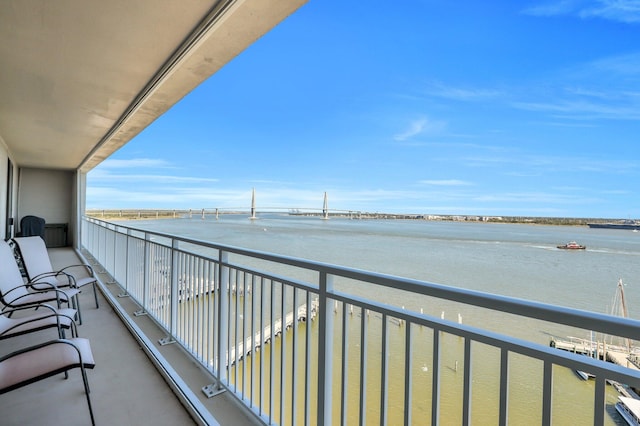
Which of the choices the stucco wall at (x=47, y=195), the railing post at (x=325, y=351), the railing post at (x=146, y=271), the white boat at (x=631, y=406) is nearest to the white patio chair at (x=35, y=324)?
the railing post at (x=146, y=271)

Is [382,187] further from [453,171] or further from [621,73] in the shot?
[621,73]

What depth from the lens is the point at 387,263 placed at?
25734 mm

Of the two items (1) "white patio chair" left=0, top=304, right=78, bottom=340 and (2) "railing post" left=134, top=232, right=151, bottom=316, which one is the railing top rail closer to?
(1) "white patio chair" left=0, top=304, right=78, bottom=340

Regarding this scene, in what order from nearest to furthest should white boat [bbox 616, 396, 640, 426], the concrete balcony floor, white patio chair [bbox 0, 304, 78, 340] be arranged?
the concrete balcony floor → white boat [bbox 616, 396, 640, 426] → white patio chair [bbox 0, 304, 78, 340]

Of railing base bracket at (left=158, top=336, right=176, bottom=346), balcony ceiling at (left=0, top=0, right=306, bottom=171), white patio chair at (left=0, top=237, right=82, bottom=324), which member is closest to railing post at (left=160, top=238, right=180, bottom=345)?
railing base bracket at (left=158, top=336, right=176, bottom=346)

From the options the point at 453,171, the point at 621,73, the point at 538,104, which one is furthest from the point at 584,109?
the point at 453,171

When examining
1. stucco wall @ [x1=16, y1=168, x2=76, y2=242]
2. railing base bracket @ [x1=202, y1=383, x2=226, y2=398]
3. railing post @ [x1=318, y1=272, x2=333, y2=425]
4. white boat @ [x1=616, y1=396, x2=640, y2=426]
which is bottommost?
white boat @ [x1=616, y1=396, x2=640, y2=426]

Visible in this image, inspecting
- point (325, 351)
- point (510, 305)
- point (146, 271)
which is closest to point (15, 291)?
point (146, 271)

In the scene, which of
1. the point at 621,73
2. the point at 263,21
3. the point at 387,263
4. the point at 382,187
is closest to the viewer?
the point at 263,21

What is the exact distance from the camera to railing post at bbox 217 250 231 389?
207 cm

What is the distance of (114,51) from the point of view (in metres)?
2.47

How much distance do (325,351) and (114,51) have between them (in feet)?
9.02

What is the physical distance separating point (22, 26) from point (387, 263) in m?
25.4

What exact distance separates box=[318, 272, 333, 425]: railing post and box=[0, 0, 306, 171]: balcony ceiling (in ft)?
5.30
